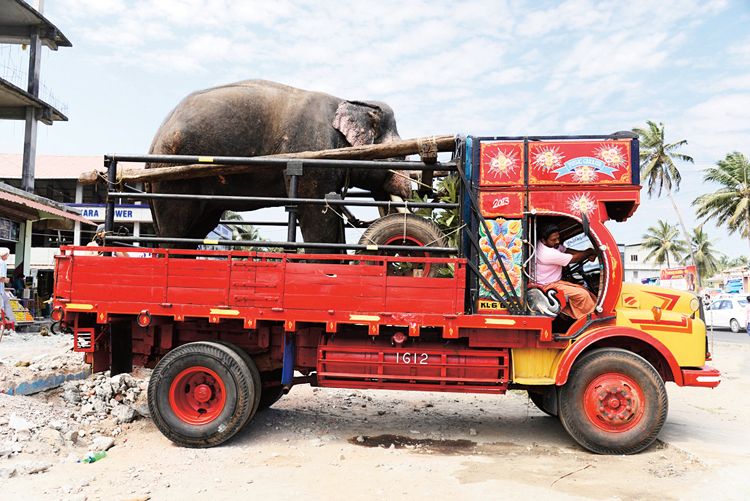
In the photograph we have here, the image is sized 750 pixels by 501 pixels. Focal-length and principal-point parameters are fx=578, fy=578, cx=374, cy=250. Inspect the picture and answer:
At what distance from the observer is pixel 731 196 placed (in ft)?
108

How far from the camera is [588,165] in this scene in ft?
17.7

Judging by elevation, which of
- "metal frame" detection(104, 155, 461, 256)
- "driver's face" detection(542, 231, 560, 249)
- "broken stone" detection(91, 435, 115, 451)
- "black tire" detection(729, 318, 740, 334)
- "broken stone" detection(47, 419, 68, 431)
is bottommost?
"black tire" detection(729, 318, 740, 334)

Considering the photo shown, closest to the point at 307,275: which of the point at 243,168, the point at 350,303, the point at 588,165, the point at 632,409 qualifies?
the point at 350,303

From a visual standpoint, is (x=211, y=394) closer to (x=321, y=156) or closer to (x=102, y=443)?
(x=102, y=443)

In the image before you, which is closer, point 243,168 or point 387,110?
point 243,168

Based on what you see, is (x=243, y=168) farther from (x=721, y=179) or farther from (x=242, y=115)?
(x=721, y=179)

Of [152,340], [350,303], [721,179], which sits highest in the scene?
[721,179]

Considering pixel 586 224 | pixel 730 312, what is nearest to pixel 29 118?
pixel 586 224

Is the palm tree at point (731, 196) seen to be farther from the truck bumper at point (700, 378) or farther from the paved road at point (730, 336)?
the truck bumper at point (700, 378)

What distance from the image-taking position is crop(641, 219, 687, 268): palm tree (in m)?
51.6

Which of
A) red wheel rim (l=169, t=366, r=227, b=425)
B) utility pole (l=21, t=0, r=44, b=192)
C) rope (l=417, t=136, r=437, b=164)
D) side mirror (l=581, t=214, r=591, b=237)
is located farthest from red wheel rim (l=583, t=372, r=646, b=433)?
utility pole (l=21, t=0, r=44, b=192)

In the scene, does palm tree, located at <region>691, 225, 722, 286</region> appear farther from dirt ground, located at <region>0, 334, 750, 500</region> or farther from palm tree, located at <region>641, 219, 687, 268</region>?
dirt ground, located at <region>0, 334, 750, 500</region>

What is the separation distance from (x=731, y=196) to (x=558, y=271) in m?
33.0

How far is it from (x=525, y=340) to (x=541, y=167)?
5.34 ft
